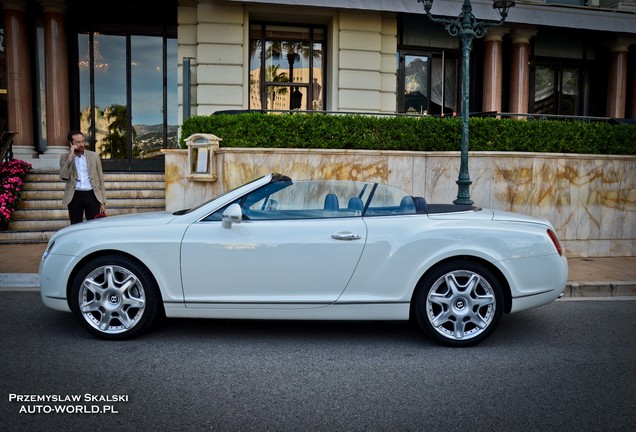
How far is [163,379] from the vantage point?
3904 mm

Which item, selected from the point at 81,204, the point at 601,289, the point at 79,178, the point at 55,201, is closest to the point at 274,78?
the point at 55,201

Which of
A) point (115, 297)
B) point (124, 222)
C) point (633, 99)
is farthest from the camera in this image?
point (633, 99)

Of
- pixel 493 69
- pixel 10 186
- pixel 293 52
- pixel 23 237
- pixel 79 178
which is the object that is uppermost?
→ pixel 293 52

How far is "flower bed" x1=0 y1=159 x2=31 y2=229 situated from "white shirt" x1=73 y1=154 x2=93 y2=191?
10.3 feet

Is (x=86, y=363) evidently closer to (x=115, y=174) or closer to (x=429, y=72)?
(x=115, y=174)

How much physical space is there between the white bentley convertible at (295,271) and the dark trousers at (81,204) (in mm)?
3036

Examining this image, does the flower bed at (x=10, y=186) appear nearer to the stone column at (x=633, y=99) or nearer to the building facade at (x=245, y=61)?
the building facade at (x=245, y=61)

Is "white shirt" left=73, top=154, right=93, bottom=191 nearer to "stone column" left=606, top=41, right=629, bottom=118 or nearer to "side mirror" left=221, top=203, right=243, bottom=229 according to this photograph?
"side mirror" left=221, top=203, right=243, bottom=229

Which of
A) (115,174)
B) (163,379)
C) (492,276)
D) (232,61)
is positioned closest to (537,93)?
(232,61)

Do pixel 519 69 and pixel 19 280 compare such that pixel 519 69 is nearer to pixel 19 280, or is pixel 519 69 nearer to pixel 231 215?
pixel 231 215

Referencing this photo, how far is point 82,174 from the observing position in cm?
772

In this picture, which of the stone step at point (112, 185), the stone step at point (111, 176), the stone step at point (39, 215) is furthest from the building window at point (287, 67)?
the stone step at point (39, 215)

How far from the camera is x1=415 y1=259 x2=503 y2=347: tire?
4.72 metres

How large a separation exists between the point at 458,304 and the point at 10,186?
30.2 ft
